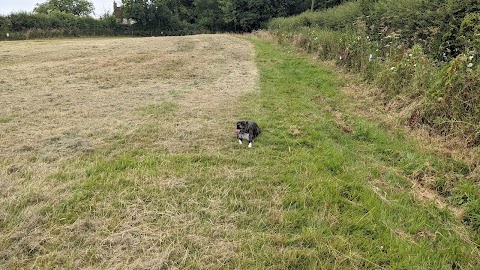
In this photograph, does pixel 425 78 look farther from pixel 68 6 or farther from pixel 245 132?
pixel 68 6


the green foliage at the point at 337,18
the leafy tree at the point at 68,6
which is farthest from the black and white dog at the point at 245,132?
the leafy tree at the point at 68,6

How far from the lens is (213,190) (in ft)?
9.42

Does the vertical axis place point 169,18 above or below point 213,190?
above

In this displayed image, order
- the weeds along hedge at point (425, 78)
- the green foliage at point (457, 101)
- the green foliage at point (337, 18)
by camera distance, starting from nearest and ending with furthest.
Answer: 1. the green foliage at point (457, 101)
2. the weeds along hedge at point (425, 78)
3. the green foliage at point (337, 18)

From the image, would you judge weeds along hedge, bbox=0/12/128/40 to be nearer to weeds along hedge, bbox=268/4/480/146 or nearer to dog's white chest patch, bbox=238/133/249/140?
weeds along hedge, bbox=268/4/480/146

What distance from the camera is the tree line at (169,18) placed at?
27.4 metres

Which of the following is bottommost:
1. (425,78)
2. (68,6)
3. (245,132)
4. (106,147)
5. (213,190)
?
(213,190)

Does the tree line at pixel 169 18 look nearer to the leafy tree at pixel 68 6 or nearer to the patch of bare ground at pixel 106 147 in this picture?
the leafy tree at pixel 68 6

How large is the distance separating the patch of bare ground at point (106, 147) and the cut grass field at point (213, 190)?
0.01 meters

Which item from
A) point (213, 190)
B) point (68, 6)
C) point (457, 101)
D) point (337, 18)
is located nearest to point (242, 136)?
point (213, 190)

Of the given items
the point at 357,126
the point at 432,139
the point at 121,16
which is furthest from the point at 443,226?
the point at 121,16

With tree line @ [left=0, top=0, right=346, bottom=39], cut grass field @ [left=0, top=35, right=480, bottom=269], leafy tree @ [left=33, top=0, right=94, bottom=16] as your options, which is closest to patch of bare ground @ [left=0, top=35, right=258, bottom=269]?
cut grass field @ [left=0, top=35, right=480, bottom=269]

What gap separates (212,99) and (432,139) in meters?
3.98

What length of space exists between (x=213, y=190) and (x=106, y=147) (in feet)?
5.82
